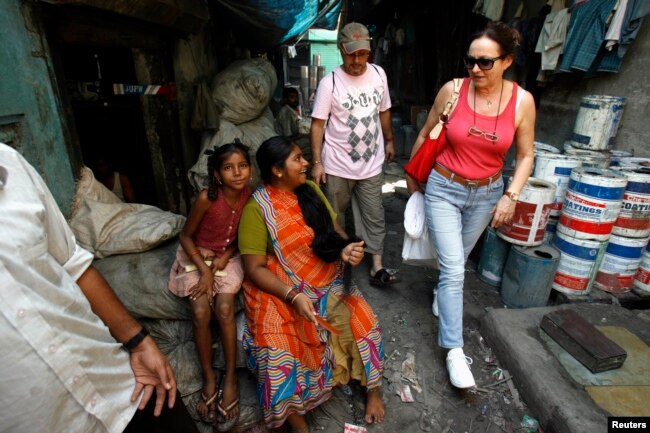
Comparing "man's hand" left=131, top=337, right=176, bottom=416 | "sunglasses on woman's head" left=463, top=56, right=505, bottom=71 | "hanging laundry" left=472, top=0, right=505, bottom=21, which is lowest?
"man's hand" left=131, top=337, right=176, bottom=416

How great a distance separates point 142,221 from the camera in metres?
2.85

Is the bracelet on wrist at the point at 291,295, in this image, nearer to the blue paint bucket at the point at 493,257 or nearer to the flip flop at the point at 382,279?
the flip flop at the point at 382,279

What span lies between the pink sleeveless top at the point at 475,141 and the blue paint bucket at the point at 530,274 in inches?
42.8

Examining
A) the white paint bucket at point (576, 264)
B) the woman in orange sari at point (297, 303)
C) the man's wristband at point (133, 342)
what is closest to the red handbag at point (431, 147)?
the woman in orange sari at point (297, 303)

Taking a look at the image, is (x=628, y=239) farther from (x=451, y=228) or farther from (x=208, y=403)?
(x=208, y=403)

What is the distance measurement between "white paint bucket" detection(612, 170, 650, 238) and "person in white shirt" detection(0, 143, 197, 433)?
3.57 meters

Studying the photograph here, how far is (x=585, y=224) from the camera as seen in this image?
3064mm

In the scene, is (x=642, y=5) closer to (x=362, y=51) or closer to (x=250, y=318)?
(x=362, y=51)

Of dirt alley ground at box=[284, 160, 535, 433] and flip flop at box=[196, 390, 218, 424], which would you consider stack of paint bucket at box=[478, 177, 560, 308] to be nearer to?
dirt alley ground at box=[284, 160, 535, 433]

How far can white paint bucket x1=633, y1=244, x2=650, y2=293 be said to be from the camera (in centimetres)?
322

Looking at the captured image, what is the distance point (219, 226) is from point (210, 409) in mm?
1161

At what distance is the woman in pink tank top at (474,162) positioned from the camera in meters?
2.33

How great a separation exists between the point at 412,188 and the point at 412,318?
1170 millimetres

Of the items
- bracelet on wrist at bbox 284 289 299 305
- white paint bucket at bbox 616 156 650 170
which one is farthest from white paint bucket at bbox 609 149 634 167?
bracelet on wrist at bbox 284 289 299 305
